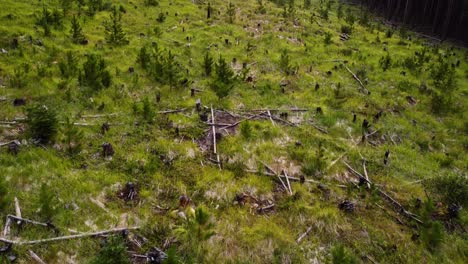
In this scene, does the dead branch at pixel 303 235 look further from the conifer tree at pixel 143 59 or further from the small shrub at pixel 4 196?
the conifer tree at pixel 143 59

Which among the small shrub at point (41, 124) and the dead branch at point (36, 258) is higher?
the small shrub at point (41, 124)

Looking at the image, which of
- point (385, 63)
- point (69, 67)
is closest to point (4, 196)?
point (69, 67)

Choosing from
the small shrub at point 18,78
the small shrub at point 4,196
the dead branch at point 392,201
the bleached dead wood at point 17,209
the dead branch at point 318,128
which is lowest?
the dead branch at point 392,201

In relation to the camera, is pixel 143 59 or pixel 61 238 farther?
→ pixel 143 59

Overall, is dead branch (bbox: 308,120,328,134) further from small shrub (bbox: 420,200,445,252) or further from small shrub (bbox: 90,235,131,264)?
small shrub (bbox: 90,235,131,264)

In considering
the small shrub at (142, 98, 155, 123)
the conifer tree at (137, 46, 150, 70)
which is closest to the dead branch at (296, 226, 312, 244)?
the small shrub at (142, 98, 155, 123)

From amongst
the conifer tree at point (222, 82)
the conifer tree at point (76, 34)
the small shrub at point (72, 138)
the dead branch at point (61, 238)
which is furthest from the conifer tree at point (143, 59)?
the dead branch at point (61, 238)

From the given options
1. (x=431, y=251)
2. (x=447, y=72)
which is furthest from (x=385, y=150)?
(x=447, y=72)

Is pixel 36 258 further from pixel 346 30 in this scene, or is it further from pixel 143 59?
pixel 346 30

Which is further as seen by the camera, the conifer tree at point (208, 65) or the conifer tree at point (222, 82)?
the conifer tree at point (208, 65)

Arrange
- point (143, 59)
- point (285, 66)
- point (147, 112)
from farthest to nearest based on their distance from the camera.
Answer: point (285, 66) < point (143, 59) < point (147, 112)
